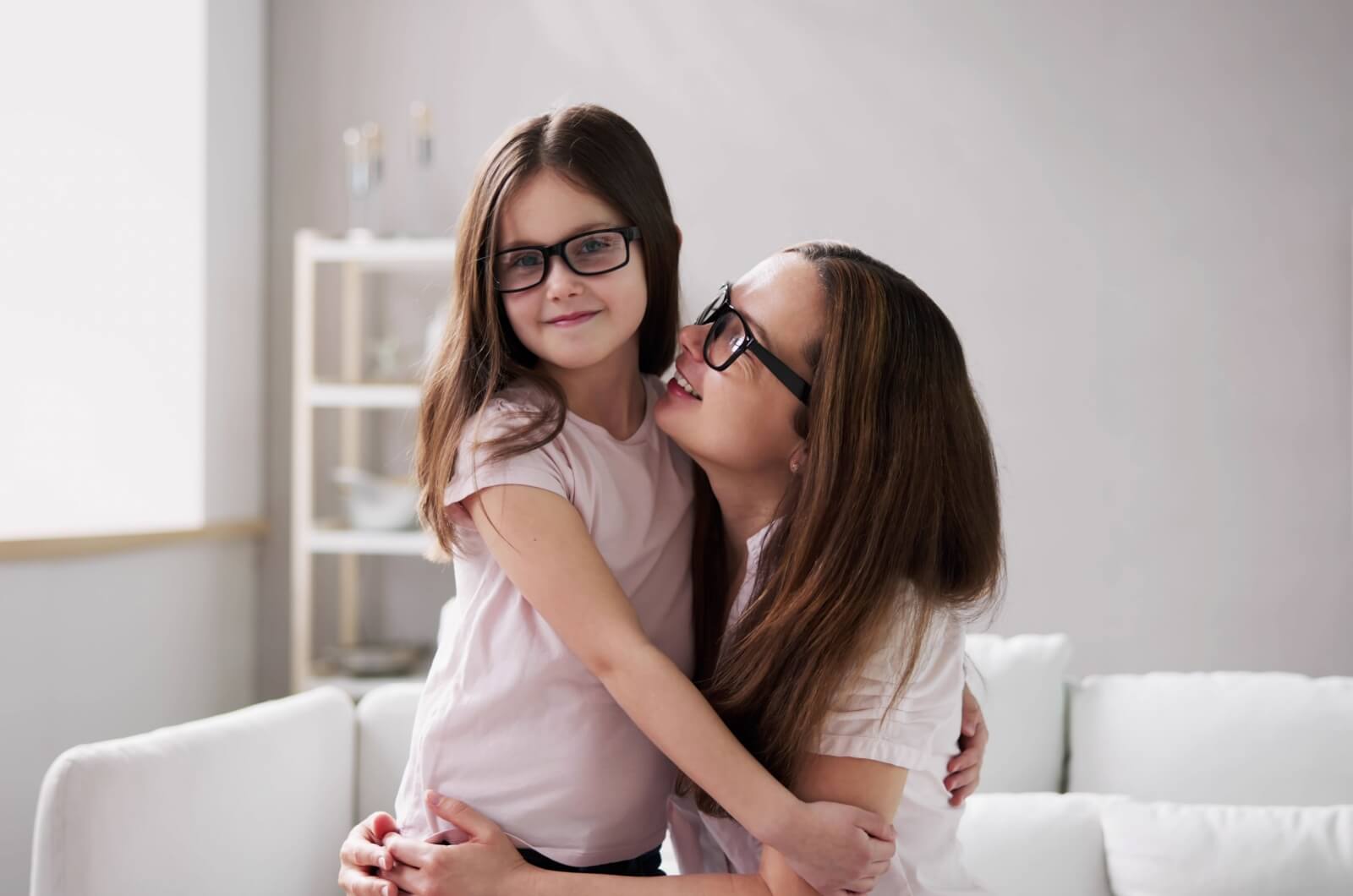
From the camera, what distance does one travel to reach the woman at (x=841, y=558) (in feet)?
4.34

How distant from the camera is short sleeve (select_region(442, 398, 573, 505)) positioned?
1395mm

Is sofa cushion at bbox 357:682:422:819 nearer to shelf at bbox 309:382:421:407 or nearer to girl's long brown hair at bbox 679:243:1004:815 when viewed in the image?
girl's long brown hair at bbox 679:243:1004:815

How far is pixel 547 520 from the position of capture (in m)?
1.37

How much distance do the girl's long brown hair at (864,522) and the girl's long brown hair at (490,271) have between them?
11.6 inches

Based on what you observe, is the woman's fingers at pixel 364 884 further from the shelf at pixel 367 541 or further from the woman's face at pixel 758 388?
the shelf at pixel 367 541

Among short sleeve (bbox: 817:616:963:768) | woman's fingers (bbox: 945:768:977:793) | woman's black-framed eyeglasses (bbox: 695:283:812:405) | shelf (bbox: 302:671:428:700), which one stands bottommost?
shelf (bbox: 302:671:428:700)

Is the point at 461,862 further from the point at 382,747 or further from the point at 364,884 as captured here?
the point at 382,747

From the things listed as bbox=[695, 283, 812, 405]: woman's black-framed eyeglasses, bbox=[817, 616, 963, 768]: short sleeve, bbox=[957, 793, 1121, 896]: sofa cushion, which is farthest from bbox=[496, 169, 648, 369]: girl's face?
bbox=[957, 793, 1121, 896]: sofa cushion

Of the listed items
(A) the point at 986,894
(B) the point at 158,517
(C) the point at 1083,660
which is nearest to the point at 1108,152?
(C) the point at 1083,660

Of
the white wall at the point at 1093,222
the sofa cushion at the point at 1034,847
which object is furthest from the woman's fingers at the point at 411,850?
the white wall at the point at 1093,222

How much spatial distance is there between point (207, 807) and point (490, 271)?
3.02 feet

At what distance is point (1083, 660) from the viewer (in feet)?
12.0

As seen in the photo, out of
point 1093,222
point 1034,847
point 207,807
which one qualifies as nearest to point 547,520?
point 207,807

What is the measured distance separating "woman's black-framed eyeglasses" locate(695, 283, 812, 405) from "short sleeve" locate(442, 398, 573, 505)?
226mm
